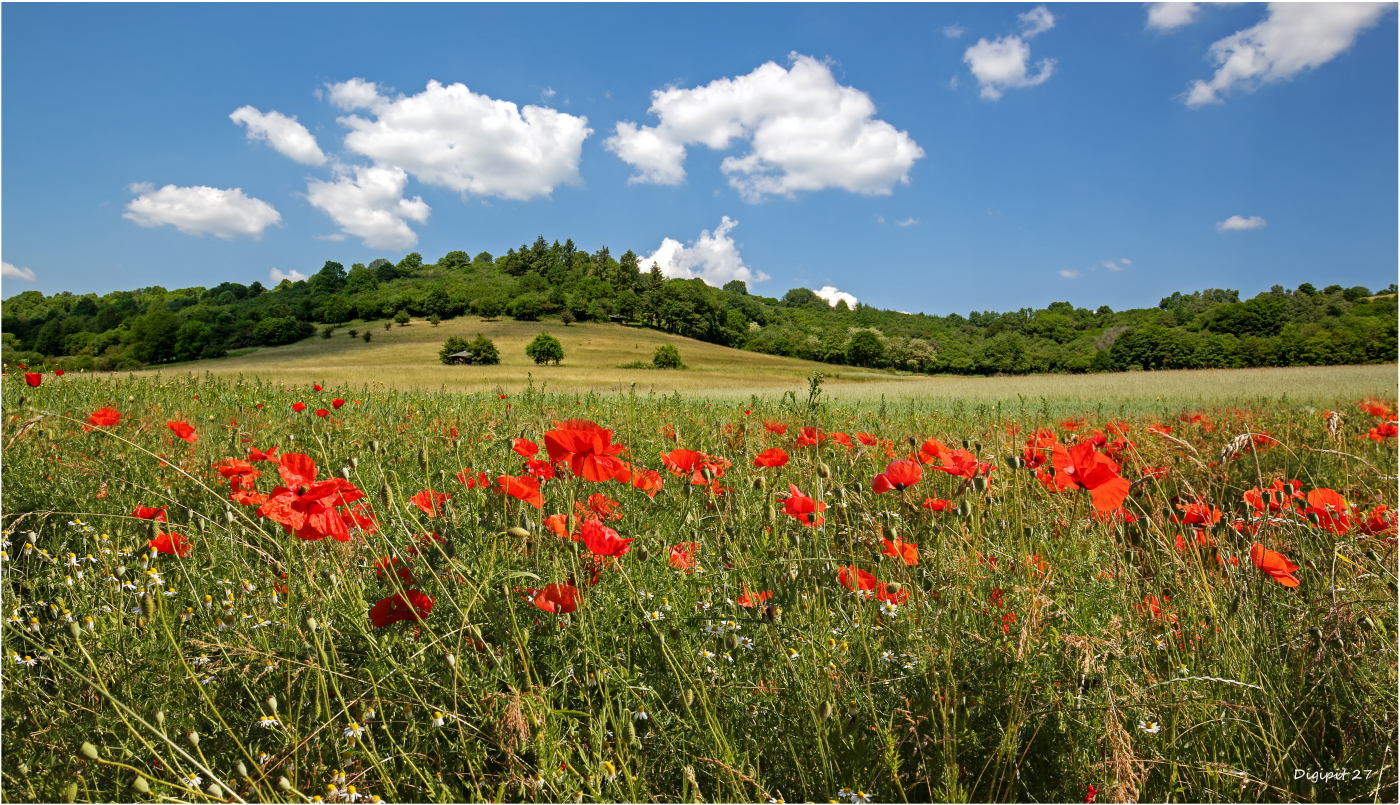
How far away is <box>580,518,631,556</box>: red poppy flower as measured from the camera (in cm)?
146

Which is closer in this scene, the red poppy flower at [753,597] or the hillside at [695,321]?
the red poppy flower at [753,597]

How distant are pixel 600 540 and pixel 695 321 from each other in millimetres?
72103

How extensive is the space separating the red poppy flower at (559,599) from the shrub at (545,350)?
47672mm

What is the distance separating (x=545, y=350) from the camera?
1933 inches

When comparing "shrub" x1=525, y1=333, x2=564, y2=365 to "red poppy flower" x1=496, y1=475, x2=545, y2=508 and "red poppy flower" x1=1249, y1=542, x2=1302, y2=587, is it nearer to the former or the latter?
"red poppy flower" x1=496, y1=475, x2=545, y2=508

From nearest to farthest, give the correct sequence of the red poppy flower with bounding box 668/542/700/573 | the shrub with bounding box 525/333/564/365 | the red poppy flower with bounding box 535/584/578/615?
the red poppy flower with bounding box 535/584/578/615, the red poppy flower with bounding box 668/542/700/573, the shrub with bounding box 525/333/564/365

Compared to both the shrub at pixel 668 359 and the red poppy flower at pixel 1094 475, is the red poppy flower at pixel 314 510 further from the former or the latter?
the shrub at pixel 668 359

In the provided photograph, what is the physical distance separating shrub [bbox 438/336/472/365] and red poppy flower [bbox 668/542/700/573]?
45.4 metres

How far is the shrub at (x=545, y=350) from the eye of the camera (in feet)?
159

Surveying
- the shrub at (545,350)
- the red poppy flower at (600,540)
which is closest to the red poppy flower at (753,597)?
the red poppy flower at (600,540)

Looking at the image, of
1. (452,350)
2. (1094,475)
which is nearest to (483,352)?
(452,350)

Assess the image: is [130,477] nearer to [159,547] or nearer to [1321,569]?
[159,547]

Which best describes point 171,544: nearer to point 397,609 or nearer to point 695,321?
point 397,609

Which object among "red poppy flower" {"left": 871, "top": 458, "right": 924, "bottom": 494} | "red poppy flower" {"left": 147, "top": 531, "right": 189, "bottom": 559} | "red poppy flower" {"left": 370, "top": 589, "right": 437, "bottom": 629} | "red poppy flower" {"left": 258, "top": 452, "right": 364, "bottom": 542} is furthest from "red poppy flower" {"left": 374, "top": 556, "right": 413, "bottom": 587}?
"red poppy flower" {"left": 871, "top": 458, "right": 924, "bottom": 494}
